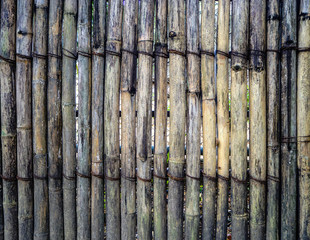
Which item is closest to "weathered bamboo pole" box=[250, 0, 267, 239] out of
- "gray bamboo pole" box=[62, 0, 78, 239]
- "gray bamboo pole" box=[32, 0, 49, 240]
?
"gray bamboo pole" box=[62, 0, 78, 239]

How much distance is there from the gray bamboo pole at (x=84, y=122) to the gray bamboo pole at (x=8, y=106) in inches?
19.1

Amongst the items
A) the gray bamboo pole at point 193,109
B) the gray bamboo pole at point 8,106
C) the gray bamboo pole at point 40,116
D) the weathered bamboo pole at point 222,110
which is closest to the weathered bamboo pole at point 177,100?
the gray bamboo pole at point 193,109

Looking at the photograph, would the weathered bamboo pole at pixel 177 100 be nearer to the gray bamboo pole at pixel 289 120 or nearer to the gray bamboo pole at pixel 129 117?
the gray bamboo pole at pixel 129 117

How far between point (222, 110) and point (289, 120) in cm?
43

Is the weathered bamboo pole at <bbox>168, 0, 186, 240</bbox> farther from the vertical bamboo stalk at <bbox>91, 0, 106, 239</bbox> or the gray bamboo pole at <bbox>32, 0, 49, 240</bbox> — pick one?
the gray bamboo pole at <bbox>32, 0, 49, 240</bbox>

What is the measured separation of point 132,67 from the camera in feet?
5.76

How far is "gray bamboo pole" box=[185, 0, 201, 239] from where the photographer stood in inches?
67.0

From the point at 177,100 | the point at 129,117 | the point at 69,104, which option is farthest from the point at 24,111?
the point at 177,100

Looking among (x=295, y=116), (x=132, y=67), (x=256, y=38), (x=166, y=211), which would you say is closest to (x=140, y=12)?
(x=132, y=67)

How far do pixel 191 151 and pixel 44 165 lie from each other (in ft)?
3.43

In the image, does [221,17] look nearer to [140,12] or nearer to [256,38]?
[256,38]

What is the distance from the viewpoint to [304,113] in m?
1.65

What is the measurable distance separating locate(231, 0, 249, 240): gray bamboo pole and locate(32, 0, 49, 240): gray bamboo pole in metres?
1.29

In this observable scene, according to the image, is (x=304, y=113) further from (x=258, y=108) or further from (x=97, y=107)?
(x=97, y=107)
